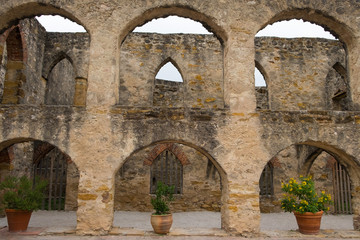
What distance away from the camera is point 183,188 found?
397 inches

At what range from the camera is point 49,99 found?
11406 mm

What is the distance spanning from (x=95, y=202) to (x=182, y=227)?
93.9 inches

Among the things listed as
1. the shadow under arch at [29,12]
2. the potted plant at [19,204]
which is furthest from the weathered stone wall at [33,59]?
the potted plant at [19,204]

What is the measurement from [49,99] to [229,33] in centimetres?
780

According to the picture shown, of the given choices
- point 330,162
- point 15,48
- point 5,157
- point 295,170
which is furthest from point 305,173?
point 15,48

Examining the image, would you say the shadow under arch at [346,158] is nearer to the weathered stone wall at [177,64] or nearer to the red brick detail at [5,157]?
the weathered stone wall at [177,64]

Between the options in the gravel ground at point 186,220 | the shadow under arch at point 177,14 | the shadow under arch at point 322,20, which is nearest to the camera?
the shadow under arch at point 177,14

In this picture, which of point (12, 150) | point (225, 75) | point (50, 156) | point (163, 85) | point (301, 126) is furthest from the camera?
point (163, 85)

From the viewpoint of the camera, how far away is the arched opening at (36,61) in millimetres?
8641

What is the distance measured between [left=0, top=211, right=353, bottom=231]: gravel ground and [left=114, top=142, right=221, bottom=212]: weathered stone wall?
0.46m

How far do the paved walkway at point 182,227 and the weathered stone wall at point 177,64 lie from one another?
4.01m

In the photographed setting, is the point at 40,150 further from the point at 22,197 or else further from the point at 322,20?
the point at 322,20

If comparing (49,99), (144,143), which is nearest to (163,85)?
(49,99)

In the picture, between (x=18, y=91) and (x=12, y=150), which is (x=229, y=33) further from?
(x=12, y=150)
